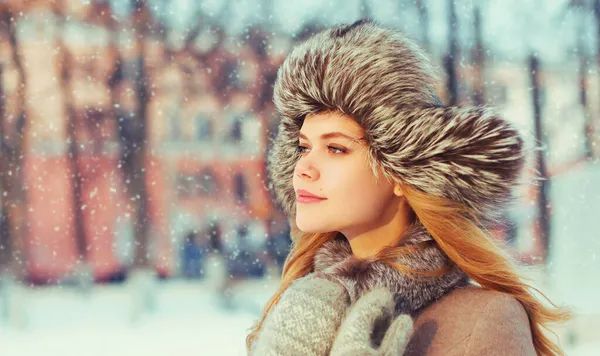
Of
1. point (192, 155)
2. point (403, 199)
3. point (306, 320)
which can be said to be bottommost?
point (192, 155)

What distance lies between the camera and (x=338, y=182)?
0.95 metres

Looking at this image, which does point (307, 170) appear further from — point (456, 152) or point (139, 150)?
point (139, 150)

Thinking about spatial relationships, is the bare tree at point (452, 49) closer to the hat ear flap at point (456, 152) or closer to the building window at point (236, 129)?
the building window at point (236, 129)

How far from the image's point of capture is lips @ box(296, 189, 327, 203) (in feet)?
3.16

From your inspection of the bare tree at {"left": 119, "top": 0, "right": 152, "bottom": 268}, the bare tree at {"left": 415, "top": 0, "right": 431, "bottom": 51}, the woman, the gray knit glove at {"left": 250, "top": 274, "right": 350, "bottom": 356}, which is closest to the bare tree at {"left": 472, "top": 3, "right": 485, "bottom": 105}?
the bare tree at {"left": 415, "top": 0, "right": 431, "bottom": 51}

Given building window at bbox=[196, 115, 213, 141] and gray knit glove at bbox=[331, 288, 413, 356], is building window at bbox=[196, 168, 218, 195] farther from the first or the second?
gray knit glove at bbox=[331, 288, 413, 356]

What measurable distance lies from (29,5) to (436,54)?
1.97 metres

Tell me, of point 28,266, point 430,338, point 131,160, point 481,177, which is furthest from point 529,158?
point 28,266

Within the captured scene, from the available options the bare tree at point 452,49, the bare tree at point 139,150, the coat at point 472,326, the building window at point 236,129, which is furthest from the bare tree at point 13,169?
the coat at point 472,326

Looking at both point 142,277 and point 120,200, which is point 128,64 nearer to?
point 120,200

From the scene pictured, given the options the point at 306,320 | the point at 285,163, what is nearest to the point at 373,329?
the point at 306,320

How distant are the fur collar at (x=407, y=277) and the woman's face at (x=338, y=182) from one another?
64 mm

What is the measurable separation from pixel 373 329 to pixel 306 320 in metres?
0.10

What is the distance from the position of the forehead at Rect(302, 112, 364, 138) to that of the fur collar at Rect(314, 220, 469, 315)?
0.18 meters
